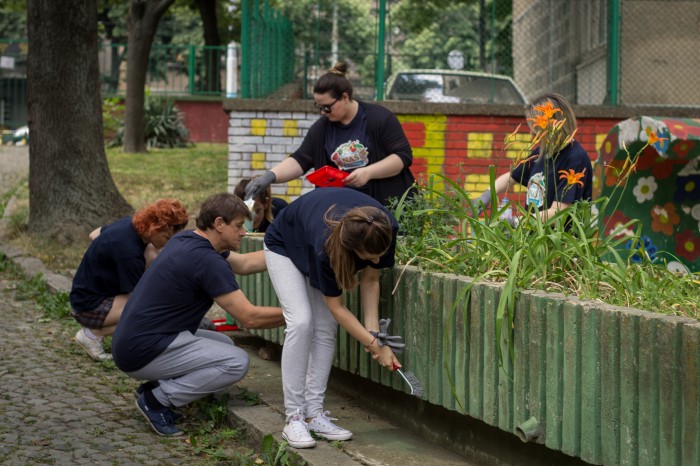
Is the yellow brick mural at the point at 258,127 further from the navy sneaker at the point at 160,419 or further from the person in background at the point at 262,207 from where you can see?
the navy sneaker at the point at 160,419

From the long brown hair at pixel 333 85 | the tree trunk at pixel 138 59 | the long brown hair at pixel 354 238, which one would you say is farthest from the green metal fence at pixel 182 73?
the long brown hair at pixel 354 238

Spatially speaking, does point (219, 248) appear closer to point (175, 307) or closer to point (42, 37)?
point (175, 307)

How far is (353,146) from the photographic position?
229 inches

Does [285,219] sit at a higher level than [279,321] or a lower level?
higher

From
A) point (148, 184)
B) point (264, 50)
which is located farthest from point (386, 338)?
point (148, 184)

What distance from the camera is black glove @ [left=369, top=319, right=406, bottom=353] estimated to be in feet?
14.7

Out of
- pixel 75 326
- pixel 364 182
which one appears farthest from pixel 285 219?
pixel 75 326

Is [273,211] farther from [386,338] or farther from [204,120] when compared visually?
[204,120]

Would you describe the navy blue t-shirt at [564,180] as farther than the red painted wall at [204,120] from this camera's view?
No

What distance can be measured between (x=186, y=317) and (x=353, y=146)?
1.44 m

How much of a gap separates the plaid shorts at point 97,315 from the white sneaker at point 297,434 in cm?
207

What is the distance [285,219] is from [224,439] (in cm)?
114

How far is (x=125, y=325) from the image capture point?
5.03m

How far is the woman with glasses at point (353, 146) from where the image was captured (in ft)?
18.7
